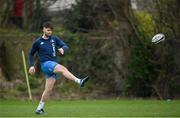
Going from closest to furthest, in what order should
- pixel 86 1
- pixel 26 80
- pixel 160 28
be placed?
pixel 160 28 < pixel 26 80 < pixel 86 1

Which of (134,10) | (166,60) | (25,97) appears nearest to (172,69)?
(166,60)

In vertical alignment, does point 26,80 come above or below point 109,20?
below

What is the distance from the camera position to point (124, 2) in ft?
78.9

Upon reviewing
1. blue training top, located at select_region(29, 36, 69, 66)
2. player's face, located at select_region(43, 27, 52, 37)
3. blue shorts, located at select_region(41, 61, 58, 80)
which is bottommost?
blue shorts, located at select_region(41, 61, 58, 80)

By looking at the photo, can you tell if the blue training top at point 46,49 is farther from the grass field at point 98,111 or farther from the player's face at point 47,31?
the grass field at point 98,111

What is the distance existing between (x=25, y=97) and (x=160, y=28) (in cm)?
546

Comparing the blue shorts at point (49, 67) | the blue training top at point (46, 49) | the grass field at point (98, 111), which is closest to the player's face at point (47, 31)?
the blue training top at point (46, 49)

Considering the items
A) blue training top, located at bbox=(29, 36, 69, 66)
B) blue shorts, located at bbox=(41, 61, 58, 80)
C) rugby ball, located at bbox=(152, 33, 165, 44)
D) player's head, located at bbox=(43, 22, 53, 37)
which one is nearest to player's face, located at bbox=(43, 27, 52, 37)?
player's head, located at bbox=(43, 22, 53, 37)

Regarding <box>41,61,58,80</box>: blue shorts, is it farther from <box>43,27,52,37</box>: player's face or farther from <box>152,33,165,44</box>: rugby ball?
<box>152,33,165,44</box>: rugby ball

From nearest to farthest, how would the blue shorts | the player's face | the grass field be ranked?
the grass field → the blue shorts → the player's face

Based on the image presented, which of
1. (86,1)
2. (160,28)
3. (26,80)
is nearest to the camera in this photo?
(160,28)

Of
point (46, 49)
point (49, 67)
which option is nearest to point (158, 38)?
point (46, 49)

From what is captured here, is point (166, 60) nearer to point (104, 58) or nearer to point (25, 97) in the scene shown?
point (104, 58)

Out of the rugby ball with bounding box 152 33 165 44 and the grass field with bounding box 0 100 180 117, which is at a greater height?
the rugby ball with bounding box 152 33 165 44
